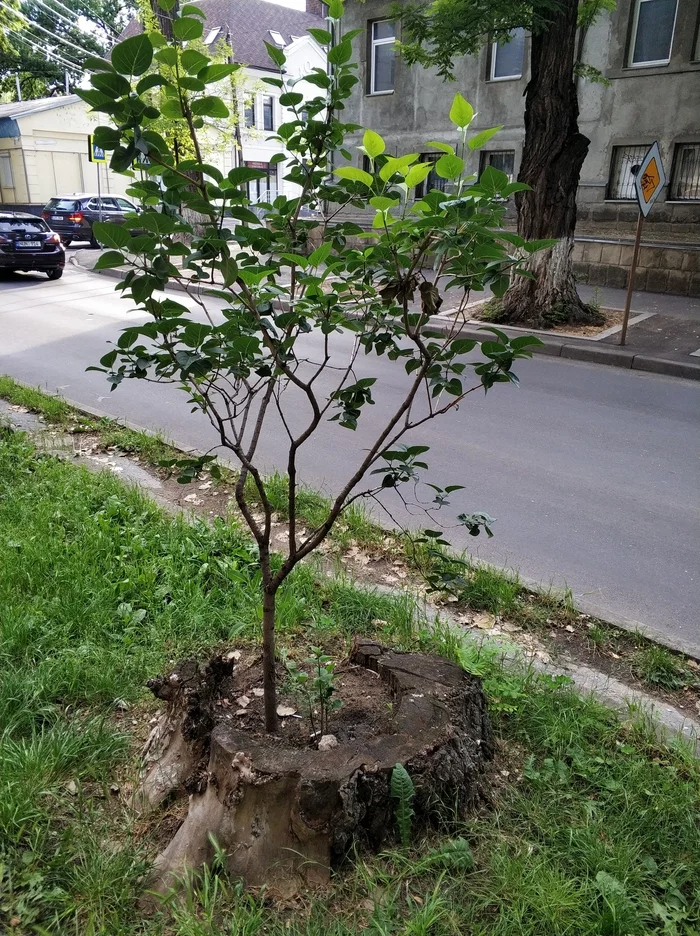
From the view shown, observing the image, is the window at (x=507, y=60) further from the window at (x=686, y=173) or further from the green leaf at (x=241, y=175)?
the green leaf at (x=241, y=175)

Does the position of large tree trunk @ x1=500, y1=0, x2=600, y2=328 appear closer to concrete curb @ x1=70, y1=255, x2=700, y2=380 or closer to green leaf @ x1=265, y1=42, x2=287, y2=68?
concrete curb @ x1=70, y1=255, x2=700, y2=380

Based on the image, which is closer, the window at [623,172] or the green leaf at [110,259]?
the green leaf at [110,259]

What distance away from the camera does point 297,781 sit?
7.43 ft

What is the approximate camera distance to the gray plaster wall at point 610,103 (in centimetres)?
1672

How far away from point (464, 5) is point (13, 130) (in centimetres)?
3448

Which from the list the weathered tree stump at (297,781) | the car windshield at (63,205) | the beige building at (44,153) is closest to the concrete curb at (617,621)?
the weathered tree stump at (297,781)

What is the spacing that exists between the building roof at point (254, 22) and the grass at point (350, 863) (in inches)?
1771

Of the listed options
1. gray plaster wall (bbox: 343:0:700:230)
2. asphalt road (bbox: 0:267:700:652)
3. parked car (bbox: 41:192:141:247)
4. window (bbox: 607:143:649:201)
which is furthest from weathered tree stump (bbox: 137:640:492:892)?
parked car (bbox: 41:192:141:247)

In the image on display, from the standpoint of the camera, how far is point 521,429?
7.62 meters

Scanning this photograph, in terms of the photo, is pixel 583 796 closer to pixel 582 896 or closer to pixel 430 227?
pixel 582 896

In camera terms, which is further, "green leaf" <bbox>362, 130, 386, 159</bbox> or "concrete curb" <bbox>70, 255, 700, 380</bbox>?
"concrete curb" <bbox>70, 255, 700, 380</bbox>

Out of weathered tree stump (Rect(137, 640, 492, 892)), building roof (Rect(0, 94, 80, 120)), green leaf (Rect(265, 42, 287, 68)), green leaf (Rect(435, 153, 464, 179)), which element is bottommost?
weathered tree stump (Rect(137, 640, 492, 892))

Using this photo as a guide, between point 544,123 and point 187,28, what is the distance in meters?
11.5

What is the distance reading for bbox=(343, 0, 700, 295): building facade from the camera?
16578mm
